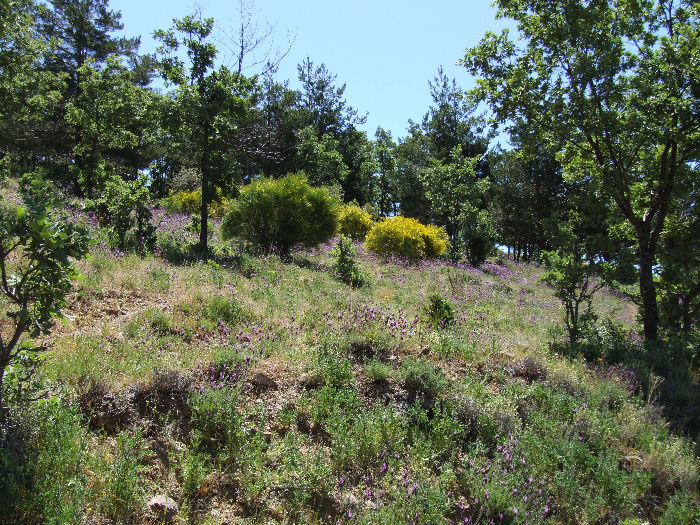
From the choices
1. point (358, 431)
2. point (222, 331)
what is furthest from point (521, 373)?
point (222, 331)

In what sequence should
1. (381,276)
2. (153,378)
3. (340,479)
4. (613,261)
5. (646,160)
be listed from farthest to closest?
(381,276) → (646,160) → (613,261) → (153,378) → (340,479)

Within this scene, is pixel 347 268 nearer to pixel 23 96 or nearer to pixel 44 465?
pixel 44 465

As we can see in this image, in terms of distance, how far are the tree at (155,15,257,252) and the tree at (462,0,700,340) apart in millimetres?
5551

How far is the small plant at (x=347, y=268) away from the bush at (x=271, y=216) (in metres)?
1.85

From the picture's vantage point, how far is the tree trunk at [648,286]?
8.86m

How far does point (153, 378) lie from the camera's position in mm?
3898

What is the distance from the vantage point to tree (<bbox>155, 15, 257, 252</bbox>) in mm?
9836

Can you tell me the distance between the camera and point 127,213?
8.86 m

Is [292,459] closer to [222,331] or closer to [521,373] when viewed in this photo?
[222,331]

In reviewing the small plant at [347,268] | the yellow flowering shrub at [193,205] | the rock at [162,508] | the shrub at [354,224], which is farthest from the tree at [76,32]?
the rock at [162,508]

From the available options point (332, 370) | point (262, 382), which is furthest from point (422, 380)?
point (262, 382)

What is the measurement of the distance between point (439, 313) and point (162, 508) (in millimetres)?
5038

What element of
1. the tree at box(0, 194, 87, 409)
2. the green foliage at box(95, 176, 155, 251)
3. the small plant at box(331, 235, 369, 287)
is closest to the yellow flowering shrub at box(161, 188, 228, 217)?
the green foliage at box(95, 176, 155, 251)

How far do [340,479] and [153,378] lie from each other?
74.5 inches
